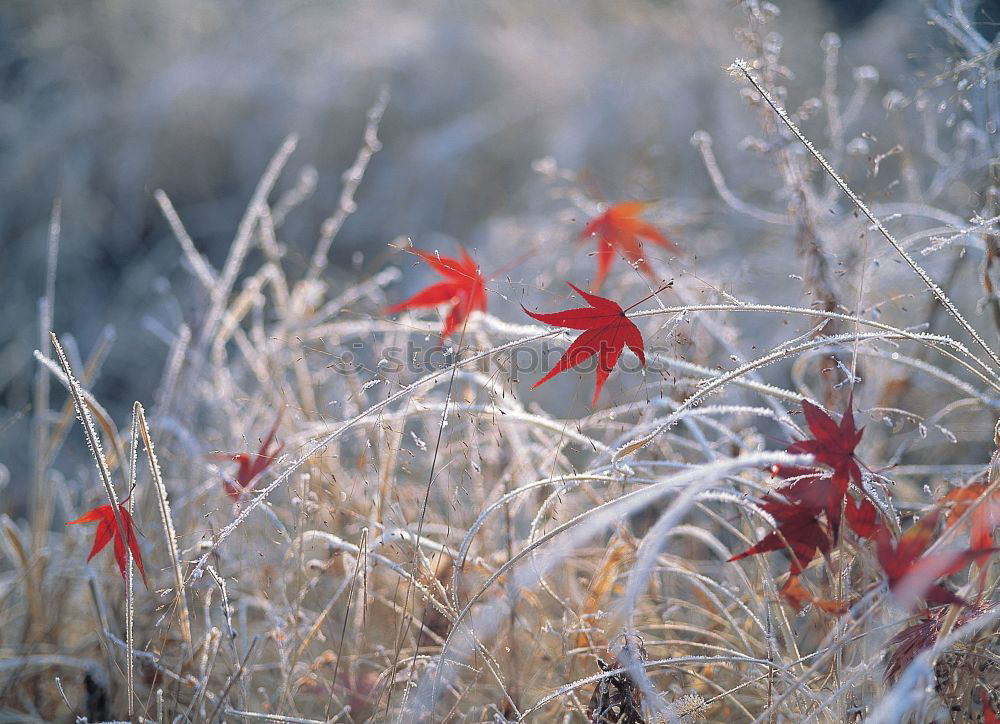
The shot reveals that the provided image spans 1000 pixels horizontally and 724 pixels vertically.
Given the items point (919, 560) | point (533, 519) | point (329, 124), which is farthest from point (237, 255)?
point (329, 124)

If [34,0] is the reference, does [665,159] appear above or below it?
below

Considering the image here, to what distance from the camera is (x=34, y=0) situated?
3.00 metres

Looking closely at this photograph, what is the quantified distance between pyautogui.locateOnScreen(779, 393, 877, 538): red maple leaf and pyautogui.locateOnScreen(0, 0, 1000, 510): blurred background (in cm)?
151

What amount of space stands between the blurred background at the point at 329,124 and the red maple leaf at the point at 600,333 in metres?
1.47

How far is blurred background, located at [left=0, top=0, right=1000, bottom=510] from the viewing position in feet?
7.50

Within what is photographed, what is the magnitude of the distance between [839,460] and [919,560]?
0.08m

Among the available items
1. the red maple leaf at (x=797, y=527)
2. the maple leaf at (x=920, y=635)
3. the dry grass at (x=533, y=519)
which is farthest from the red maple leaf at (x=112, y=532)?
the maple leaf at (x=920, y=635)

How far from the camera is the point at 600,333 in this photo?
24.3 inches

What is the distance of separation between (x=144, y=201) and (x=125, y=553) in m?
2.22

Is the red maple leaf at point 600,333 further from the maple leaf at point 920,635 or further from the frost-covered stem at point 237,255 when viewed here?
the frost-covered stem at point 237,255

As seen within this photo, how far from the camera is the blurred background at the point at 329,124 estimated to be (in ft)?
7.50

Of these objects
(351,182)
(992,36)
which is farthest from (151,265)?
(992,36)

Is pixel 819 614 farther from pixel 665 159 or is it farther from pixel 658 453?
pixel 665 159

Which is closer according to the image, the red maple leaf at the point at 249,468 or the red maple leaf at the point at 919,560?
the red maple leaf at the point at 919,560
